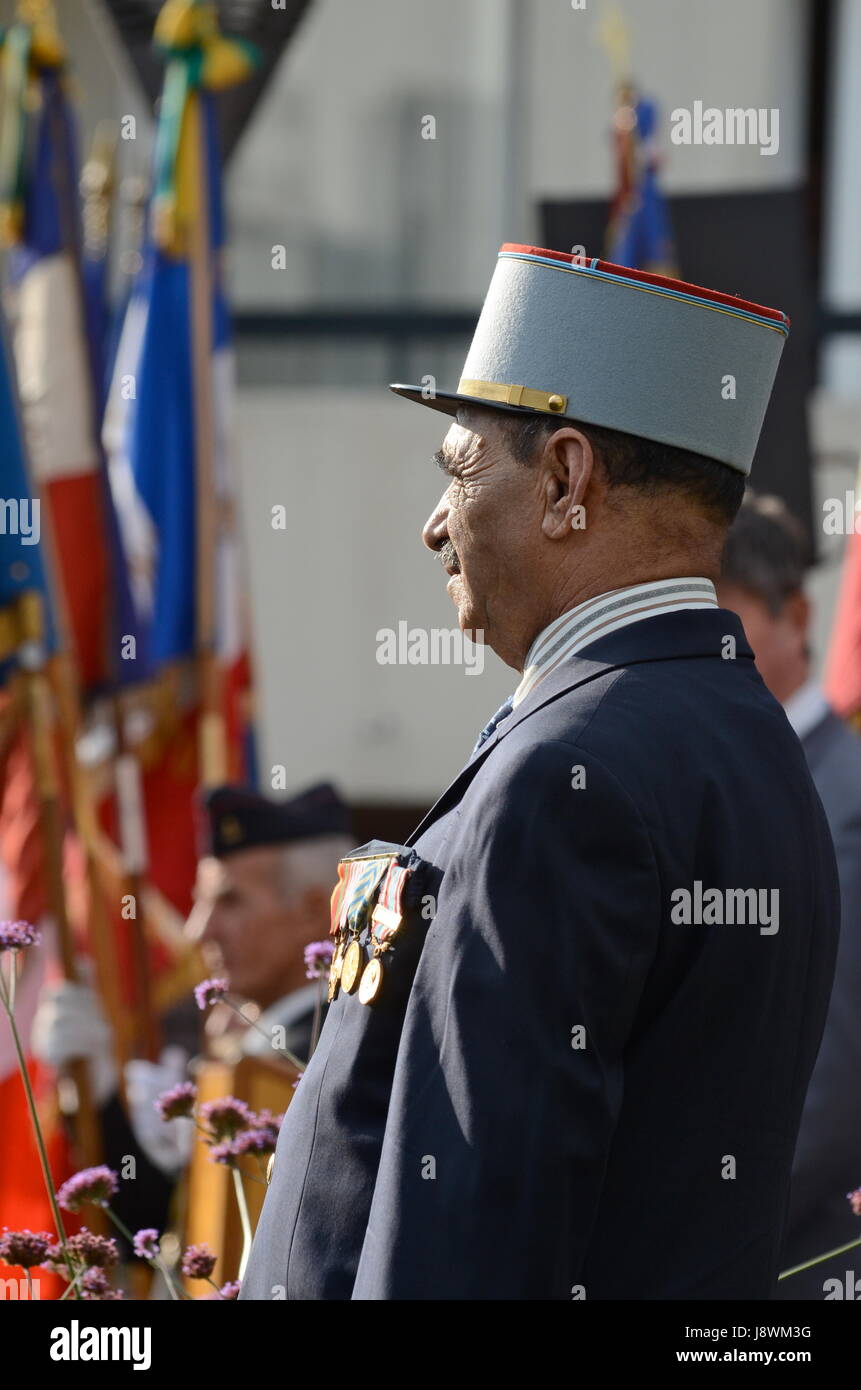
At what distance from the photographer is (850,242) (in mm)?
7250

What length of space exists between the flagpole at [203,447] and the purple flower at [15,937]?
3.18 meters

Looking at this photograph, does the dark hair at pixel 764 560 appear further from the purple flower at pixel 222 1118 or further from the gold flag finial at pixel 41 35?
the gold flag finial at pixel 41 35

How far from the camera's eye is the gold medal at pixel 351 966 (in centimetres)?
110

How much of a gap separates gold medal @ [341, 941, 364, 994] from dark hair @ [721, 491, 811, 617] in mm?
1226

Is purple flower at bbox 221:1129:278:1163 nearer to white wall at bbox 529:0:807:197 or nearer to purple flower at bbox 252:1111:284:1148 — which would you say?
purple flower at bbox 252:1111:284:1148

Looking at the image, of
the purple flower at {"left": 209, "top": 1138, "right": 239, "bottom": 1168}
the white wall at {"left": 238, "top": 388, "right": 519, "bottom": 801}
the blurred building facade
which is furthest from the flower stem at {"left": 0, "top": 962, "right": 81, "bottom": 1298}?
the white wall at {"left": 238, "top": 388, "right": 519, "bottom": 801}

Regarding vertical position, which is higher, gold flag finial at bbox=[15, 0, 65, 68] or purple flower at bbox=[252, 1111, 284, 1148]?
gold flag finial at bbox=[15, 0, 65, 68]

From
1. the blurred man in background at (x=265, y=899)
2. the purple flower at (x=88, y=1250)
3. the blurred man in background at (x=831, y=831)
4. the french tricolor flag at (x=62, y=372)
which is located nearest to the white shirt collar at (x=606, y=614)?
the purple flower at (x=88, y=1250)

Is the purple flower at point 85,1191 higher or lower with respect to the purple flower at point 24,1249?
higher

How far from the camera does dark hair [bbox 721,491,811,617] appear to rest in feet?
7.33

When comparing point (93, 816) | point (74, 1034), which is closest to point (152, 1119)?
point (74, 1034)

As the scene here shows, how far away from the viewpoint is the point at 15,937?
1.21 m

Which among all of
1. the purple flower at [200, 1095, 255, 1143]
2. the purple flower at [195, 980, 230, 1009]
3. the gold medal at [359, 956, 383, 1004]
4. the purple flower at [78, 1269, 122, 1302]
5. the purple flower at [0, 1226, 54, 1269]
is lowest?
the purple flower at [78, 1269, 122, 1302]
